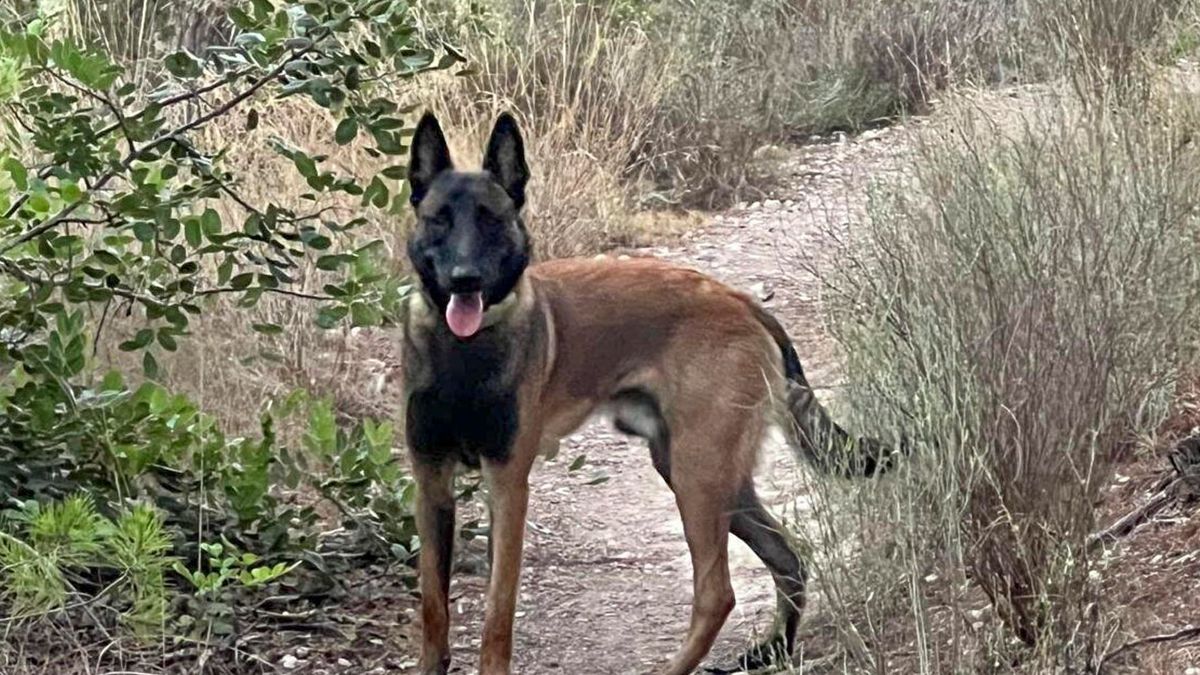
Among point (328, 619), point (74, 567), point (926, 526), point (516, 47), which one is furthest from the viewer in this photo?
point (516, 47)

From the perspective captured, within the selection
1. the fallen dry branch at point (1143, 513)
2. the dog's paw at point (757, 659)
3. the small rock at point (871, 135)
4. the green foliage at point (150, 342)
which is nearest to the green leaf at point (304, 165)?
the green foliage at point (150, 342)

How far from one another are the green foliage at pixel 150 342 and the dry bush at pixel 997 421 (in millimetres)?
1674

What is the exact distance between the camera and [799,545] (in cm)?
413

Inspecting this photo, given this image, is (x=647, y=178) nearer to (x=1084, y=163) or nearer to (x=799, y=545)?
(x=1084, y=163)

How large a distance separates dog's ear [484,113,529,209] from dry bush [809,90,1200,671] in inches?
43.5

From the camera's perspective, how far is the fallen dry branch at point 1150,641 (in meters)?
4.13

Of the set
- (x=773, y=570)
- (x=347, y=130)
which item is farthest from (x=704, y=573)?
(x=347, y=130)

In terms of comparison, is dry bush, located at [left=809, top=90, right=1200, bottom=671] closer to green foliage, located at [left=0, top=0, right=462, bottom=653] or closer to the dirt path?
the dirt path

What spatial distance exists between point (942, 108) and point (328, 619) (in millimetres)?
4207

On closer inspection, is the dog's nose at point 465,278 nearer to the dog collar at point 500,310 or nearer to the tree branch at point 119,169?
the dog collar at point 500,310

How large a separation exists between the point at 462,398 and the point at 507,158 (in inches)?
28.2

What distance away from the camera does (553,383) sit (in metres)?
5.10

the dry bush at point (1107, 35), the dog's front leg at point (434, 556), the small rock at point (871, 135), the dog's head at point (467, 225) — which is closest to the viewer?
the dog's head at point (467, 225)

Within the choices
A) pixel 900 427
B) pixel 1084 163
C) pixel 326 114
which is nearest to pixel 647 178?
pixel 326 114
